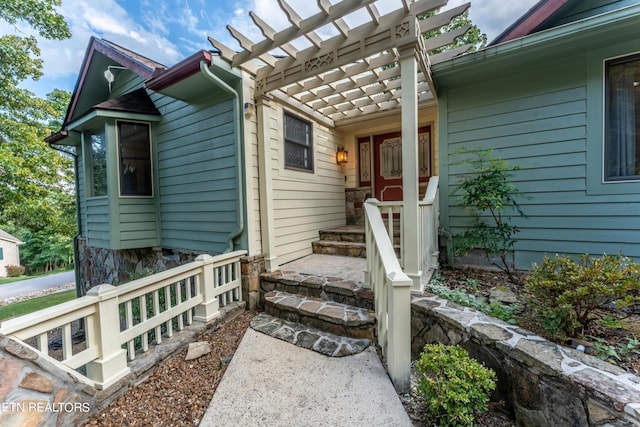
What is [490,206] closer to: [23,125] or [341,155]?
[341,155]

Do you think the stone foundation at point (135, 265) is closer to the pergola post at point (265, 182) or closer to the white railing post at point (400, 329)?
the pergola post at point (265, 182)

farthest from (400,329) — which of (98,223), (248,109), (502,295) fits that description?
(98,223)

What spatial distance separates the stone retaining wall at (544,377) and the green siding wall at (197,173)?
307cm

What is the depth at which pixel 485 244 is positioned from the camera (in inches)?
136

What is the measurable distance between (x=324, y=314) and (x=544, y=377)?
177 centimetres

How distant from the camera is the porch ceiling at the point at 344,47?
7.99 ft

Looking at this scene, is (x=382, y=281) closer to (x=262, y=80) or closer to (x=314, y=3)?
(x=314, y=3)

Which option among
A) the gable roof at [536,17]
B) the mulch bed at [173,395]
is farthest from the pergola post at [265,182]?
the gable roof at [536,17]

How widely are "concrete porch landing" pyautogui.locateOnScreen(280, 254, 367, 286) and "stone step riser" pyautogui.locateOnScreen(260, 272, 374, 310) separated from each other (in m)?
0.17

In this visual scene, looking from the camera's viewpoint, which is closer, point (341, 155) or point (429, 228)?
point (429, 228)

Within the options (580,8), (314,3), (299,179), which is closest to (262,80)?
(314,3)

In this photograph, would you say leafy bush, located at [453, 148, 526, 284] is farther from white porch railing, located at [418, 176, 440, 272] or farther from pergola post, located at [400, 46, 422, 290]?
pergola post, located at [400, 46, 422, 290]

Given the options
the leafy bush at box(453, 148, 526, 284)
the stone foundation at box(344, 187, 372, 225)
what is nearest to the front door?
the stone foundation at box(344, 187, 372, 225)

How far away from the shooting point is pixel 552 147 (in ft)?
10.8
